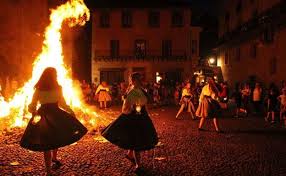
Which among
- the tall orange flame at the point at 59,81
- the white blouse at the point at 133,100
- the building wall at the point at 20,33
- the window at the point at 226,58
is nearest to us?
the white blouse at the point at 133,100

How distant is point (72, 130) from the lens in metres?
6.89

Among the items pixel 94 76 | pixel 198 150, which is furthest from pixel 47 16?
pixel 198 150

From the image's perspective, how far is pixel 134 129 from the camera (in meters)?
7.06

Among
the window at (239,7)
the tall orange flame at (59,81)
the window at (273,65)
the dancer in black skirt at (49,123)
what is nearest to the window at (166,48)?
the window at (239,7)

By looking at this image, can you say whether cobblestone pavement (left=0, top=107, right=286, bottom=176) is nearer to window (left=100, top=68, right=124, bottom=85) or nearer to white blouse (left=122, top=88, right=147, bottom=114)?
white blouse (left=122, top=88, right=147, bottom=114)

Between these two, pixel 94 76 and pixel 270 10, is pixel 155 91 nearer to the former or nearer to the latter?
pixel 270 10

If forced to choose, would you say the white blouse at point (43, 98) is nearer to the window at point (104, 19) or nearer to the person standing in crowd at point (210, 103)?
the person standing in crowd at point (210, 103)

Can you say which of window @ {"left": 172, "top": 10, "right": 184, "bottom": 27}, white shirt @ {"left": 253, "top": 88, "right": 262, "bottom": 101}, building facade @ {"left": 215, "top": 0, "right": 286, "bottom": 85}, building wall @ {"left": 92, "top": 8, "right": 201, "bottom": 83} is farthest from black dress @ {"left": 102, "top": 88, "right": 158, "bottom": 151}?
window @ {"left": 172, "top": 10, "right": 184, "bottom": 27}

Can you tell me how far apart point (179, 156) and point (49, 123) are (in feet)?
11.4

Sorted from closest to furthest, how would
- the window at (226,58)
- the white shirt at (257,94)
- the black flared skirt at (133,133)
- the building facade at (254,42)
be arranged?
the black flared skirt at (133,133) < the white shirt at (257,94) < the building facade at (254,42) < the window at (226,58)

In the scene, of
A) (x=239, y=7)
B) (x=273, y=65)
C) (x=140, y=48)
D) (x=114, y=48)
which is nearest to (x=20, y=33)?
(x=114, y=48)

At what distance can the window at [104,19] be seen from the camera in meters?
39.9

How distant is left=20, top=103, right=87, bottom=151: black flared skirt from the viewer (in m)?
A: 6.47

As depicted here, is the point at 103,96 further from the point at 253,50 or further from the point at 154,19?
the point at 154,19
